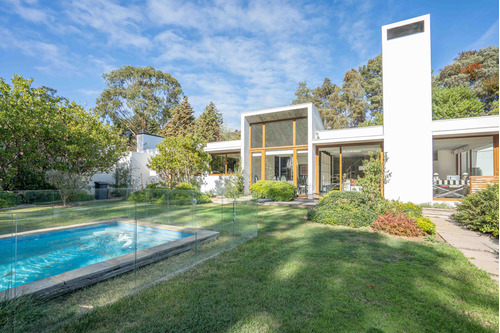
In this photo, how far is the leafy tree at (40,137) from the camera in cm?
1057

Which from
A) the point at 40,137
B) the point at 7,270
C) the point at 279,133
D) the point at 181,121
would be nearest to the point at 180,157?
the point at 279,133

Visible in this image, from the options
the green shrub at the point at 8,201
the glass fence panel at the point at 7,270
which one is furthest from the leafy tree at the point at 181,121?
the glass fence panel at the point at 7,270

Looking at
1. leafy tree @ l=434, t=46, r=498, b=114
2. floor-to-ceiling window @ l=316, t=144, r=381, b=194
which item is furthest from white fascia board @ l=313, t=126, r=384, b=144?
leafy tree @ l=434, t=46, r=498, b=114

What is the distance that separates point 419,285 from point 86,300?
421cm

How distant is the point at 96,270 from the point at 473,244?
7.08 m

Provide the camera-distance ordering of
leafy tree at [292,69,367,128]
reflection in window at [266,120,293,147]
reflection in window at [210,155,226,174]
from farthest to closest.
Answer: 1. leafy tree at [292,69,367,128]
2. reflection in window at [210,155,226,174]
3. reflection in window at [266,120,293,147]

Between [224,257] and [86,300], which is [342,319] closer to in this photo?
[224,257]

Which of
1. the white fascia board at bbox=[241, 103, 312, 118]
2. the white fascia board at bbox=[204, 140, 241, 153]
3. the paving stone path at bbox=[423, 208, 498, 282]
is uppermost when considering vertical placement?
the white fascia board at bbox=[241, 103, 312, 118]

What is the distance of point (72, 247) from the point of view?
4.33 m

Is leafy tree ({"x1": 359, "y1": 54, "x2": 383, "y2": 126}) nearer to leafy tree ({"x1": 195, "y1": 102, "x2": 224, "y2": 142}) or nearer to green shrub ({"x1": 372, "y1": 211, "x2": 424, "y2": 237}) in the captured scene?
leafy tree ({"x1": 195, "y1": 102, "x2": 224, "y2": 142})

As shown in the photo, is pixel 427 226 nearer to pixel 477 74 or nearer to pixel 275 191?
pixel 275 191

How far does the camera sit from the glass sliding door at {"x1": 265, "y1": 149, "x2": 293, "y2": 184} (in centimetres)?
1460

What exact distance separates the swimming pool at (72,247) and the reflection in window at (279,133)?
10466mm

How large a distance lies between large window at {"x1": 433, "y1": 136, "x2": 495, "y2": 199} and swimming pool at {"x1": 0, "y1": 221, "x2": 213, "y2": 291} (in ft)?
36.5
